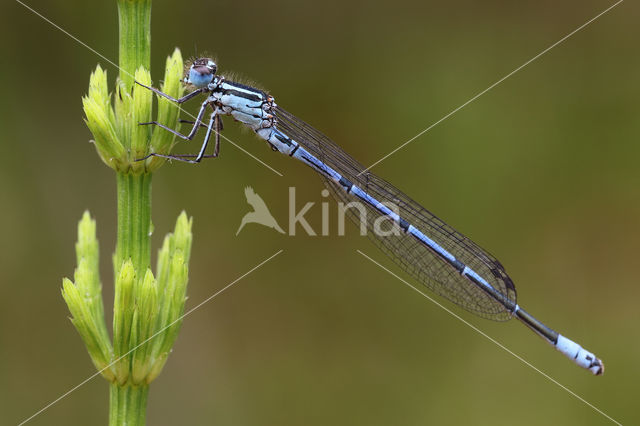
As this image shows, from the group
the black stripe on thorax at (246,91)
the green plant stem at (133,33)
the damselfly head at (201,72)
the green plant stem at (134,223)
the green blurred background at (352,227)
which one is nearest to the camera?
the green plant stem at (133,33)

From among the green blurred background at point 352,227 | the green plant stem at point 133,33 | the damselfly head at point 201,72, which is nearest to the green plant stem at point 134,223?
the green plant stem at point 133,33

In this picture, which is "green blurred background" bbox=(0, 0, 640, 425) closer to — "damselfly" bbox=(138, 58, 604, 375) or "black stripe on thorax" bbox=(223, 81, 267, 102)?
Answer: "damselfly" bbox=(138, 58, 604, 375)

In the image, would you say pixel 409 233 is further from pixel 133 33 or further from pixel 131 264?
pixel 133 33

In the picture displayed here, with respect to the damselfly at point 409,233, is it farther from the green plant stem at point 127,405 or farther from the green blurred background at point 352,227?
the green plant stem at point 127,405

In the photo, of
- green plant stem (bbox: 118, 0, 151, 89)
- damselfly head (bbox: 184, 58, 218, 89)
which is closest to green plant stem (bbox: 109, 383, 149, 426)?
green plant stem (bbox: 118, 0, 151, 89)

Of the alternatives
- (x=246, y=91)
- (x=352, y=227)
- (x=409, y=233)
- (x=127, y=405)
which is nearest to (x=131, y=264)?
(x=127, y=405)

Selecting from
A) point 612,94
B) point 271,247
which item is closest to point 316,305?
point 271,247
